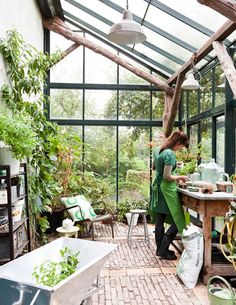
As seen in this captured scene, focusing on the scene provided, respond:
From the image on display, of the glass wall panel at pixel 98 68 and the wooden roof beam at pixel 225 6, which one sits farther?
the glass wall panel at pixel 98 68

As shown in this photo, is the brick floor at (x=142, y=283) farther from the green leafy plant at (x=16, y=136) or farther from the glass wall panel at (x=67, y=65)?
the glass wall panel at (x=67, y=65)

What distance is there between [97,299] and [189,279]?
Answer: 1025 mm

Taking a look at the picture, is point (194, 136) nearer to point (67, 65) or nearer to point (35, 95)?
point (67, 65)

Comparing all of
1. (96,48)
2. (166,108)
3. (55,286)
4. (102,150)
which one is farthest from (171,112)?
(55,286)

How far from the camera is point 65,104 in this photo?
22.7ft

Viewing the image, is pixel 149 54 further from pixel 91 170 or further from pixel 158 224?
pixel 158 224

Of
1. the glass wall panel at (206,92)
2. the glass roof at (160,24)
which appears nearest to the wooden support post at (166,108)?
the glass roof at (160,24)

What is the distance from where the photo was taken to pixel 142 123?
6973 millimetres

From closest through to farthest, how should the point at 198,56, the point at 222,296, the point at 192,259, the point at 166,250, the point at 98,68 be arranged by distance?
1. the point at 222,296
2. the point at 192,259
3. the point at 166,250
4. the point at 198,56
5. the point at 98,68

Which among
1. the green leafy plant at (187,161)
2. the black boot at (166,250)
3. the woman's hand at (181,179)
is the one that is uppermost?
the green leafy plant at (187,161)

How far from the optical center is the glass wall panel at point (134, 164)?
6.89 meters

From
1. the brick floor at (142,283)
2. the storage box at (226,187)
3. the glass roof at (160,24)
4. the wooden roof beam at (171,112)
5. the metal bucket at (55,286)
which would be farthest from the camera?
the wooden roof beam at (171,112)

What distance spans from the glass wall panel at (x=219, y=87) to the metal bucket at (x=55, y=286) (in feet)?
11.3

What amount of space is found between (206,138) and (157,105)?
1851 mm
